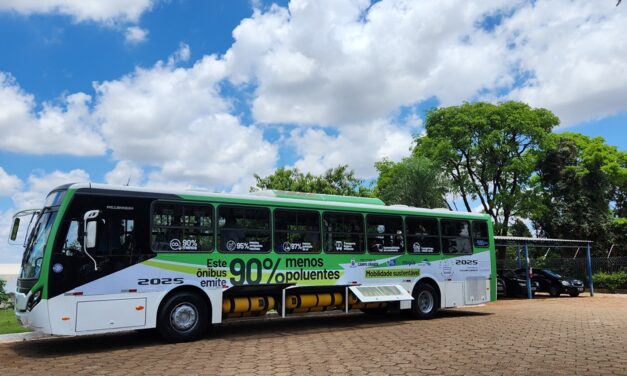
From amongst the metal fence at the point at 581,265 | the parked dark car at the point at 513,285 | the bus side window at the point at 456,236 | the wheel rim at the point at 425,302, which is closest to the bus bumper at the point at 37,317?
the wheel rim at the point at 425,302

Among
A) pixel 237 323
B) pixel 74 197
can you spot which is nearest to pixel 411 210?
pixel 237 323

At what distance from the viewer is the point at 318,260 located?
12922 millimetres

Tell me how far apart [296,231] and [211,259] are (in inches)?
87.3

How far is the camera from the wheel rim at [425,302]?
15.1 meters

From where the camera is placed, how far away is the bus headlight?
9.50 meters

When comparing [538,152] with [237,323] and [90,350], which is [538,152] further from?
[90,350]

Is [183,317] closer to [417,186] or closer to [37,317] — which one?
[37,317]

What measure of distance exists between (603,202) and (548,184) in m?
3.75

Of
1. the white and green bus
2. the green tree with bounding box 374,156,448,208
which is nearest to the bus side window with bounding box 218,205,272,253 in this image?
the white and green bus

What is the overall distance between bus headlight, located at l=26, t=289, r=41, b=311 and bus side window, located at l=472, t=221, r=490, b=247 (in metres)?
11.7

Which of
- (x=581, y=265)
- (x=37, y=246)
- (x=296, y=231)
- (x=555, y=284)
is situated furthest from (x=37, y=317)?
(x=581, y=265)

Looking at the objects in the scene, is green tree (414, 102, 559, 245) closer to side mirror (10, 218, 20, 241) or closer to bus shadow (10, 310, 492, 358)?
bus shadow (10, 310, 492, 358)

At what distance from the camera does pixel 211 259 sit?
37.0 ft

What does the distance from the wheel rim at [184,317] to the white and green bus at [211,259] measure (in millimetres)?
21
